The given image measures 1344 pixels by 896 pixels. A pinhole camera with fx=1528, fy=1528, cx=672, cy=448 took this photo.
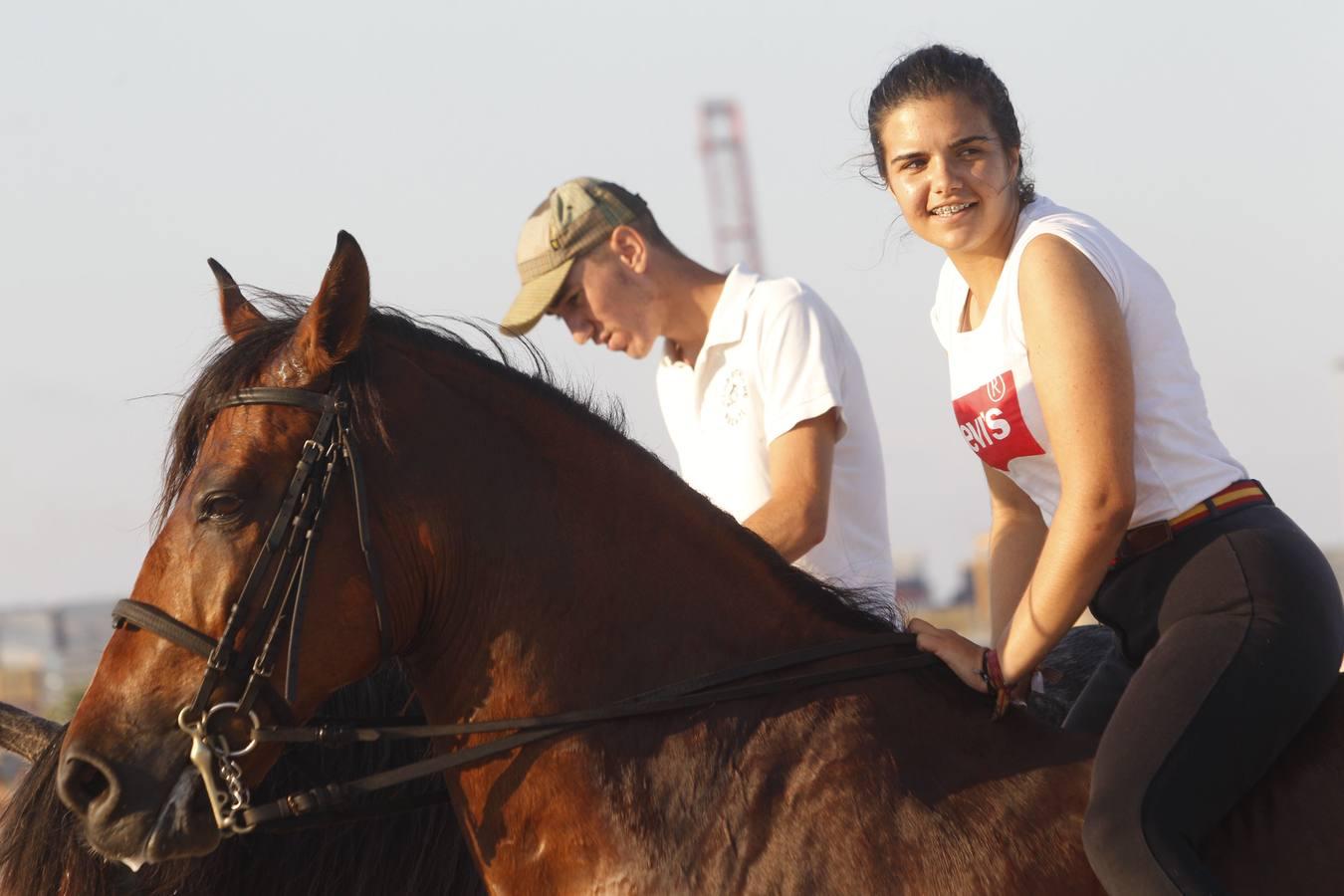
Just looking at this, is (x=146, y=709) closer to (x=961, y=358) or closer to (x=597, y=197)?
(x=961, y=358)

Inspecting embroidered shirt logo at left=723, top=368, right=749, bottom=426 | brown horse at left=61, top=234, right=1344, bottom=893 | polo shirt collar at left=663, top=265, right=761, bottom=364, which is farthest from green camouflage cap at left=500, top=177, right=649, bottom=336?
brown horse at left=61, top=234, right=1344, bottom=893

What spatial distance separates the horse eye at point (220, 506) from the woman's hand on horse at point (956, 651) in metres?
1.57

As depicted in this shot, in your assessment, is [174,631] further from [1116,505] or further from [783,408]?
[783,408]

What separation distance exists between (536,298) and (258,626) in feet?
8.78

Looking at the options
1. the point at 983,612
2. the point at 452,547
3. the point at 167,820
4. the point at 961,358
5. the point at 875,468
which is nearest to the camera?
the point at 167,820

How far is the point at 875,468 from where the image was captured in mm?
5316

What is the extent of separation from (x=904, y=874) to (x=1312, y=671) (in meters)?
0.98

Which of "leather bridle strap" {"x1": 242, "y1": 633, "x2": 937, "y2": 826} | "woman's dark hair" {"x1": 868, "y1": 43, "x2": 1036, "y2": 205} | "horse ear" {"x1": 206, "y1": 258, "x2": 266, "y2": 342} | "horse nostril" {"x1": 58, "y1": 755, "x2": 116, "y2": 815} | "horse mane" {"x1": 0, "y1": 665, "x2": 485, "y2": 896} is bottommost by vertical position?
"horse mane" {"x1": 0, "y1": 665, "x2": 485, "y2": 896}

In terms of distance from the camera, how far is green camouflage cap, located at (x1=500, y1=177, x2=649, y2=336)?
556 centimetres

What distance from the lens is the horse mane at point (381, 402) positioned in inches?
133

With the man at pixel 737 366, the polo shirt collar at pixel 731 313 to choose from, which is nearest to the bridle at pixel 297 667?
the man at pixel 737 366

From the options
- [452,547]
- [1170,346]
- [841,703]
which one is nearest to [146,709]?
[452,547]

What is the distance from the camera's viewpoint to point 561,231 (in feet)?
18.3

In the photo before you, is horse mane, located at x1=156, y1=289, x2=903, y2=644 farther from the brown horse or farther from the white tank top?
the white tank top
